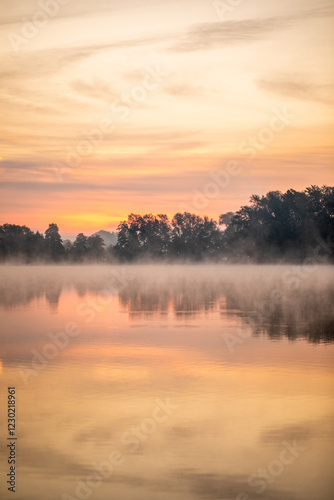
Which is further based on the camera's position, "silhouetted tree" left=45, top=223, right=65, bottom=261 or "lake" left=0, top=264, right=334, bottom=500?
"silhouetted tree" left=45, top=223, right=65, bottom=261

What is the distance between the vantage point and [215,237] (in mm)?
139875

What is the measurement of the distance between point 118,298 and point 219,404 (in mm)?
25323

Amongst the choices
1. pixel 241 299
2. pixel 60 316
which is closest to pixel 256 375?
pixel 60 316

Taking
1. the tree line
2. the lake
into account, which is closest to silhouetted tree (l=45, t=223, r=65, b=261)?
the tree line

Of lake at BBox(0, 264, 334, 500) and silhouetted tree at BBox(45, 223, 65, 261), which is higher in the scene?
silhouetted tree at BBox(45, 223, 65, 261)

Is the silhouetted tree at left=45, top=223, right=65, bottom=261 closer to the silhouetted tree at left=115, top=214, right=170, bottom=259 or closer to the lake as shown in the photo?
the silhouetted tree at left=115, top=214, right=170, bottom=259

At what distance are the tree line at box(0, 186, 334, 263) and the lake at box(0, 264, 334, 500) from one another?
89.1m

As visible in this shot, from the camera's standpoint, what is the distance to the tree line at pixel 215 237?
4299 inches

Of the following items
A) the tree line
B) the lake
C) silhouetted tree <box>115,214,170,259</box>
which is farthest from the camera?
silhouetted tree <box>115,214,170,259</box>

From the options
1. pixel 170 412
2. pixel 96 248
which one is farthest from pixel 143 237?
pixel 170 412

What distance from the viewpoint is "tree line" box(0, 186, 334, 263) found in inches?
4299

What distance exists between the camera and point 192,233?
14138cm

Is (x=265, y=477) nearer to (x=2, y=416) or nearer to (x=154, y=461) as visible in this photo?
(x=154, y=461)

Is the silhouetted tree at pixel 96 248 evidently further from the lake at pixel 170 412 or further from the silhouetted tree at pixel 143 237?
the lake at pixel 170 412
